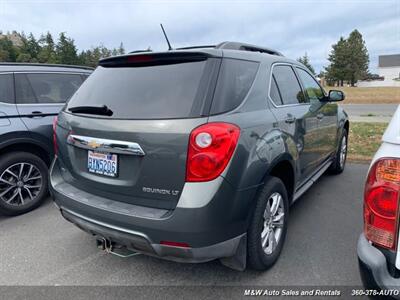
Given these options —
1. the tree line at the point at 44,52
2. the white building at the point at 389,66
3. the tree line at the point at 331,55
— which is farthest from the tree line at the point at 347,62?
the tree line at the point at 44,52

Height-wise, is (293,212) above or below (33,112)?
below

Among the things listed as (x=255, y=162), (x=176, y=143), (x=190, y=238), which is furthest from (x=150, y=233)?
(x=255, y=162)

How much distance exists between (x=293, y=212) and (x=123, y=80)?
261 cm

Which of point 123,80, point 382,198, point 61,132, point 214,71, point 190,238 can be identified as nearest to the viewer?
point 382,198

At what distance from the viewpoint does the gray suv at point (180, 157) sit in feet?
6.61

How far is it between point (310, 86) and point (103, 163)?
2924mm

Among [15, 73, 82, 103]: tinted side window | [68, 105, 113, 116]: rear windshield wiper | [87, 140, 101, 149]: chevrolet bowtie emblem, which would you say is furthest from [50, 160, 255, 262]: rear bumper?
[15, 73, 82, 103]: tinted side window

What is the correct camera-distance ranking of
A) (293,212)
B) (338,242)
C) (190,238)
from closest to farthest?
(190,238), (338,242), (293,212)

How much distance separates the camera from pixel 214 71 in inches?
86.2

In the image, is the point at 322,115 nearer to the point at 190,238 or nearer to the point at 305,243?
the point at 305,243

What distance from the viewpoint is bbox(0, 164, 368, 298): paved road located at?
2578 mm

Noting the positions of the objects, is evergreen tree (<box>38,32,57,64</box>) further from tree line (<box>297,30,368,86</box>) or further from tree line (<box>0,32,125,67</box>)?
tree line (<box>297,30,368,86</box>)

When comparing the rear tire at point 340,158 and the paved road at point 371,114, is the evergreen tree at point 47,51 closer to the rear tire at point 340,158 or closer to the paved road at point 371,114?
the paved road at point 371,114

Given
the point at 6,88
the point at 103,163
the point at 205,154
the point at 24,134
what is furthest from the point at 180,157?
the point at 6,88
